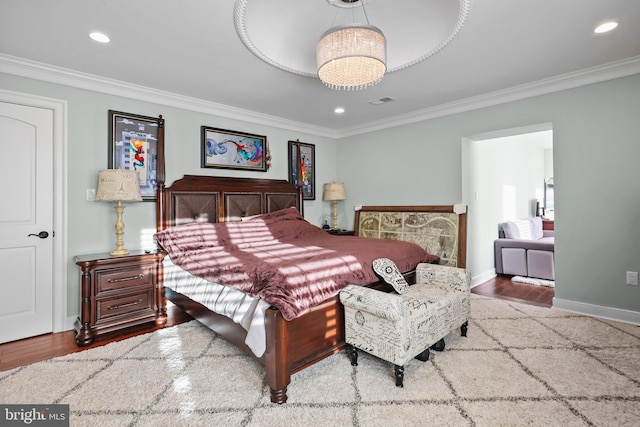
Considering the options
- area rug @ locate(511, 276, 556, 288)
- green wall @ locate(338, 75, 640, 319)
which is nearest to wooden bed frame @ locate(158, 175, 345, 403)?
green wall @ locate(338, 75, 640, 319)

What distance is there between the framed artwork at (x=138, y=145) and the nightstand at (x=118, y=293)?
84 cm

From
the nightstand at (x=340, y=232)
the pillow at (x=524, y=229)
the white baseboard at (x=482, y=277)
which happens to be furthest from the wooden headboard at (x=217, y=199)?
the pillow at (x=524, y=229)

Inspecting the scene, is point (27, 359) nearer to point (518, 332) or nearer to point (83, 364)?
point (83, 364)

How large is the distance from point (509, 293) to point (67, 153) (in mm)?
5333

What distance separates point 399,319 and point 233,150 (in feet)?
10.5

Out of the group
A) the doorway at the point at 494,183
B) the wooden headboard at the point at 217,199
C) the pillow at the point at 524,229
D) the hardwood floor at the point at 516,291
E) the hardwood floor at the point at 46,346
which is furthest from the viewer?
the pillow at the point at 524,229

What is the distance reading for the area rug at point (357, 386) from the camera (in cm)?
173

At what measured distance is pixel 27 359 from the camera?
2447 mm

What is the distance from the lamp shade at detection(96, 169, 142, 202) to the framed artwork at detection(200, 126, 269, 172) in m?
1.08

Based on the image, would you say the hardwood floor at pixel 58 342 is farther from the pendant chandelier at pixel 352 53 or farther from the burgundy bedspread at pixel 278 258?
the pendant chandelier at pixel 352 53

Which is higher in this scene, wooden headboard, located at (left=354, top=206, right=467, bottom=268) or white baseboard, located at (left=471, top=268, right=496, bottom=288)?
wooden headboard, located at (left=354, top=206, right=467, bottom=268)

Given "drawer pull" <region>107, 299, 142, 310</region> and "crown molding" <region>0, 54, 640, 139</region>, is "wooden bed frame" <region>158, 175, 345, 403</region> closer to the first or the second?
"drawer pull" <region>107, 299, 142, 310</region>

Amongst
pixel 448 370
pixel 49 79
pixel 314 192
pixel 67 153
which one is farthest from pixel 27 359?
pixel 314 192

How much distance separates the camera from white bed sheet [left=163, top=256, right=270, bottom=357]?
76.7 inches
